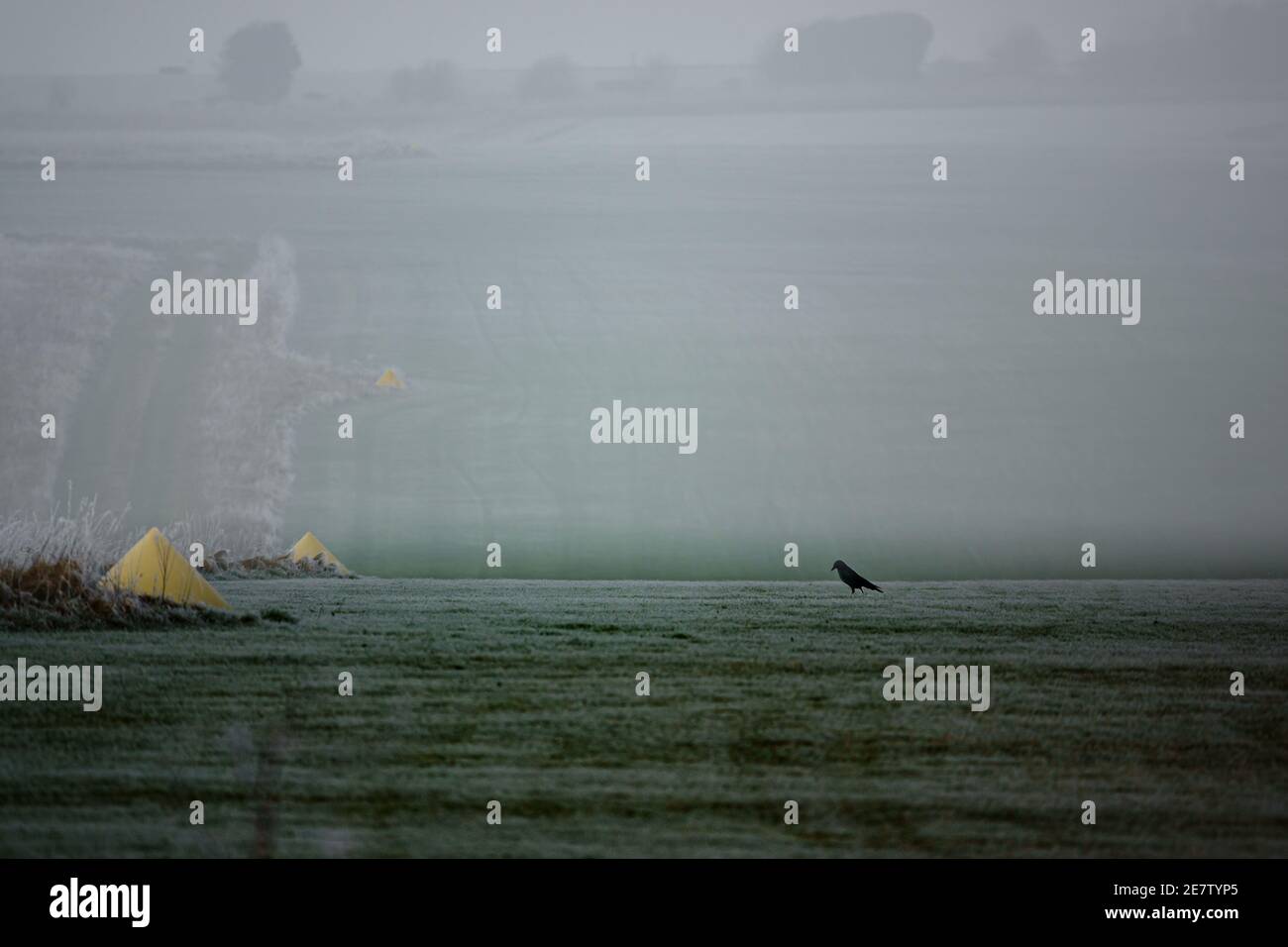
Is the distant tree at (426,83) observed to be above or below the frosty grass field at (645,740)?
above

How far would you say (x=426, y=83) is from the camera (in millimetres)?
7223

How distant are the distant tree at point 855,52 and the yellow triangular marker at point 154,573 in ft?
13.6

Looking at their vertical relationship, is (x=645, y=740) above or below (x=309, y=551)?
below

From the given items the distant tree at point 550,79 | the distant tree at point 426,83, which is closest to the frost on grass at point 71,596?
the distant tree at point 426,83

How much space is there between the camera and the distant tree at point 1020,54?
6.96m

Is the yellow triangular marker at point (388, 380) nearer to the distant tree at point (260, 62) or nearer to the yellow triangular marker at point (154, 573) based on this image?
the distant tree at point (260, 62)

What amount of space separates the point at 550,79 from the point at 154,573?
3.52 m

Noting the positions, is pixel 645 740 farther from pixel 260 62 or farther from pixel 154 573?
pixel 260 62

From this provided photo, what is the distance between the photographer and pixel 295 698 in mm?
4457

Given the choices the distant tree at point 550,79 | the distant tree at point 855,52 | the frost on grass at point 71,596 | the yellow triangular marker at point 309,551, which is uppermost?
the distant tree at point 855,52

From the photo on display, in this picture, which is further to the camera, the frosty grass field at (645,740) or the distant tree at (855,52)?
the distant tree at (855,52)

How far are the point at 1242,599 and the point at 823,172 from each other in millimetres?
3200

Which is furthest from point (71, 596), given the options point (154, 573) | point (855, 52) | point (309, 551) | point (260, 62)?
point (855, 52)
